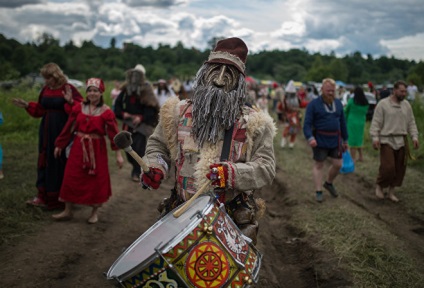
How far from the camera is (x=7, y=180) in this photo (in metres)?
8.08

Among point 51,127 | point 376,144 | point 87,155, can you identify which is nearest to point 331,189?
point 376,144

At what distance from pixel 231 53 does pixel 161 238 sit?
5.01 feet

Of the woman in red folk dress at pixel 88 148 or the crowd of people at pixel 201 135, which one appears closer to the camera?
the crowd of people at pixel 201 135

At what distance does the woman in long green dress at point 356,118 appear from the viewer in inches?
449

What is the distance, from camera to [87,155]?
6090 mm

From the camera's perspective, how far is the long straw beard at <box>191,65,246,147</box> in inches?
133

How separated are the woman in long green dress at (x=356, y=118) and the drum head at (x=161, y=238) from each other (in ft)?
30.1

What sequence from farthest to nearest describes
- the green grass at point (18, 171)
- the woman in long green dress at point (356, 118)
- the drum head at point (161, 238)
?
the woman in long green dress at point (356, 118) < the green grass at point (18, 171) < the drum head at point (161, 238)

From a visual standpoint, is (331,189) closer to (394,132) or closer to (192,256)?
(394,132)

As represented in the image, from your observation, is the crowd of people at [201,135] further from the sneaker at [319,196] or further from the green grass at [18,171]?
the green grass at [18,171]

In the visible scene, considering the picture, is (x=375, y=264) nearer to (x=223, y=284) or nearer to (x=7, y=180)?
(x=223, y=284)

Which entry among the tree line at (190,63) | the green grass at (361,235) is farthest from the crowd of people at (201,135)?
the tree line at (190,63)

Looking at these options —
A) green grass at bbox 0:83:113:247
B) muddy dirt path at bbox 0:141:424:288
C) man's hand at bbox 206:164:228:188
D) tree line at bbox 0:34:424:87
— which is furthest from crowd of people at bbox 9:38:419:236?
tree line at bbox 0:34:424:87

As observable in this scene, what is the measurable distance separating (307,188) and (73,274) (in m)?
5.18
